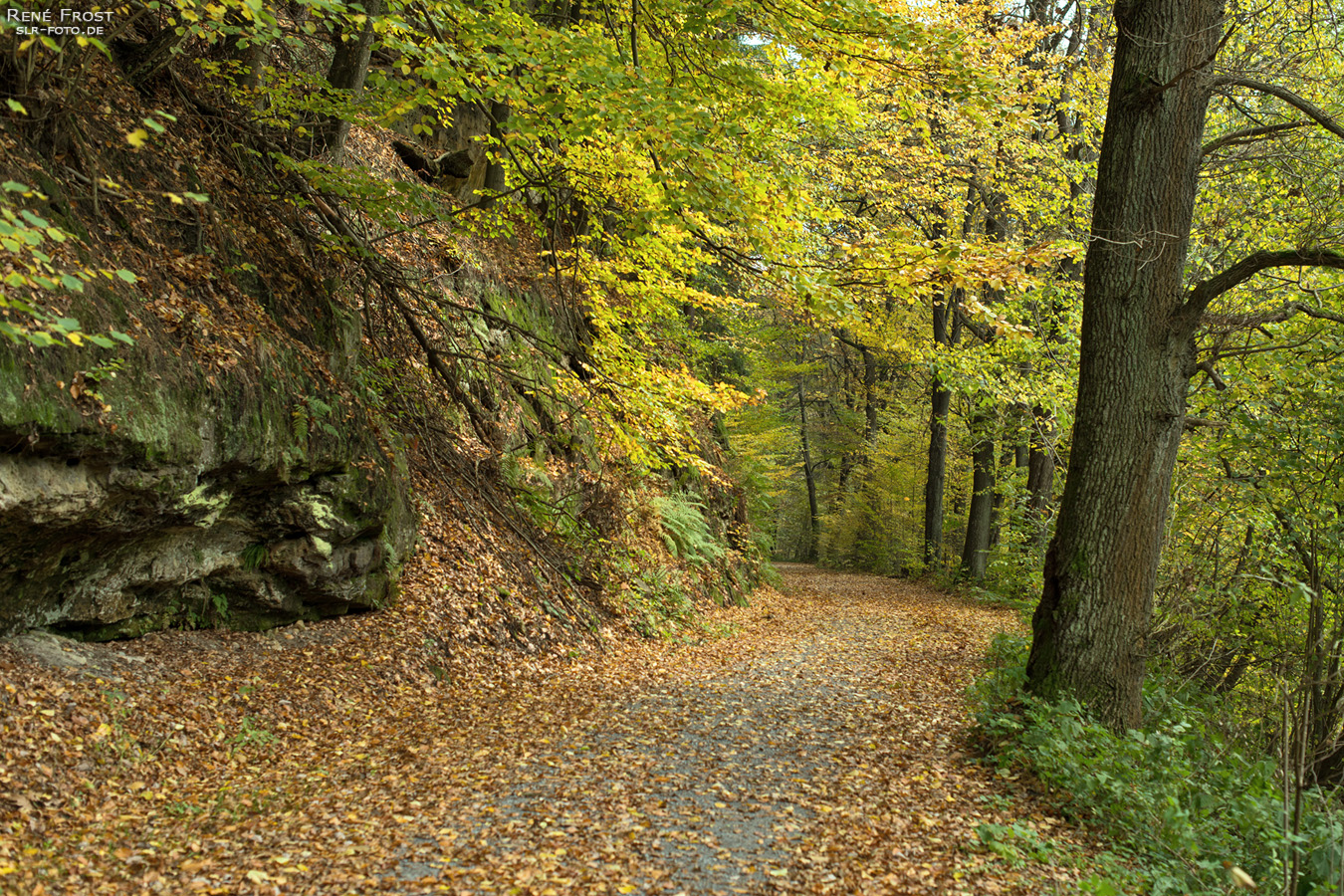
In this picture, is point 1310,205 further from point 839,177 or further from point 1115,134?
point 839,177

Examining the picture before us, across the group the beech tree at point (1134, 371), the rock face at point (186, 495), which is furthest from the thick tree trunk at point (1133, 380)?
the rock face at point (186, 495)

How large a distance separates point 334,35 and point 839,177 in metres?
9.93

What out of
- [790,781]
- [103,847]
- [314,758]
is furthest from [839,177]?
[103,847]

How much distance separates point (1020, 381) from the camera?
539 inches

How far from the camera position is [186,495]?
5609 mm

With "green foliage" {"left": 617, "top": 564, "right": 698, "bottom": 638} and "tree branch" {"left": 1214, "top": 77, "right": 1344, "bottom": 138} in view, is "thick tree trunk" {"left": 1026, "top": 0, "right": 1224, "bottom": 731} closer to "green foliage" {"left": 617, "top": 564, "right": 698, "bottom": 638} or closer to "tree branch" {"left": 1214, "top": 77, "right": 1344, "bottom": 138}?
"tree branch" {"left": 1214, "top": 77, "right": 1344, "bottom": 138}

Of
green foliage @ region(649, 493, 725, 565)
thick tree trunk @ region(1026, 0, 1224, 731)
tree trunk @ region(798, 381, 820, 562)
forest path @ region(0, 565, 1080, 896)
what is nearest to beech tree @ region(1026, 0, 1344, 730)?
thick tree trunk @ region(1026, 0, 1224, 731)

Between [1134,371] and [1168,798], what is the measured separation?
318 cm

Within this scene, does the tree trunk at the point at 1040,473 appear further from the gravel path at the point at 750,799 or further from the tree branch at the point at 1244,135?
the tree branch at the point at 1244,135

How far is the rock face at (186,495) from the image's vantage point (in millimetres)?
4688

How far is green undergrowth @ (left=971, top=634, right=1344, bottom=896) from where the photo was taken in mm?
4090

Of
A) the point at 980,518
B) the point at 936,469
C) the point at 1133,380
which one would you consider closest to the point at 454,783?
the point at 1133,380

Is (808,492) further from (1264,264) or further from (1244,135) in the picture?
(1264,264)

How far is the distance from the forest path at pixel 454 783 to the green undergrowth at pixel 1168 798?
0.99ft
